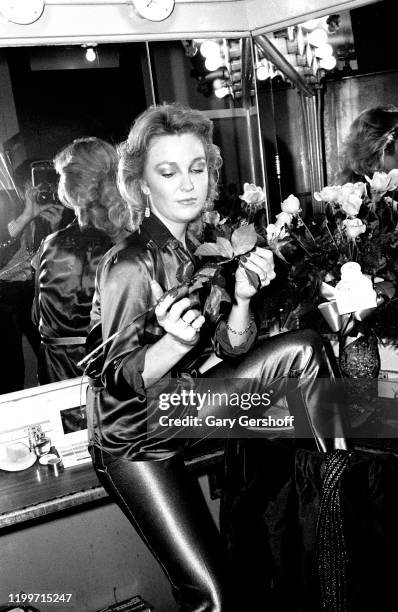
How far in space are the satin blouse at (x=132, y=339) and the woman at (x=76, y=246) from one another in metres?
0.19

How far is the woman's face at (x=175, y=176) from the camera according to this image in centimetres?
171

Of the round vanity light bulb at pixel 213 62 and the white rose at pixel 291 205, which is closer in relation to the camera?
the white rose at pixel 291 205

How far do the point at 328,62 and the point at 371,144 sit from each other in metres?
0.31

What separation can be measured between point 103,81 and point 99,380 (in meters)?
0.90

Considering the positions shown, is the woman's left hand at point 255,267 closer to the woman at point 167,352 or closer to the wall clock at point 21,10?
the woman at point 167,352

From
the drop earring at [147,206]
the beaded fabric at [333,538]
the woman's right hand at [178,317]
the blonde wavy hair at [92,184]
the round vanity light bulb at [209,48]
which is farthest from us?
the round vanity light bulb at [209,48]

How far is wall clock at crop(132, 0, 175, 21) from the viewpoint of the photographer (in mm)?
1964

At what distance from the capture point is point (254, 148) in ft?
7.25

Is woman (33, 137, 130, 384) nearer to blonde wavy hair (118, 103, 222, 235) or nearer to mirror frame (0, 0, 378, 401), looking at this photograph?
blonde wavy hair (118, 103, 222, 235)

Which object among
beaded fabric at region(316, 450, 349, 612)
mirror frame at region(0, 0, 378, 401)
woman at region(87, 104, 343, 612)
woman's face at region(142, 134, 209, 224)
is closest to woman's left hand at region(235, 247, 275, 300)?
woman at region(87, 104, 343, 612)

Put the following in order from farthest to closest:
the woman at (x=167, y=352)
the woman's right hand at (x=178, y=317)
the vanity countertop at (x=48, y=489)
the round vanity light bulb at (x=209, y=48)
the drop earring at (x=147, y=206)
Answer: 1. the round vanity light bulb at (x=209, y=48)
2. the drop earring at (x=147, y=206)
3. the vanity countertop at (x=48, y=489)
4. the woman at (x=167, y=352)
5. the woman's right hand at (x=178, y=317)

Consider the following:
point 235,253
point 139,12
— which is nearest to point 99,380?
point 235,253

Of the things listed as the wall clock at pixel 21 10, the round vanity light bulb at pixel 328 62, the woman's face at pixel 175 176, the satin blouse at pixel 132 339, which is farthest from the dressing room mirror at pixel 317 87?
the wall clock at pixel 21 10

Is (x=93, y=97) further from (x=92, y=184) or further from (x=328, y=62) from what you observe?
(x=328, y=62)
